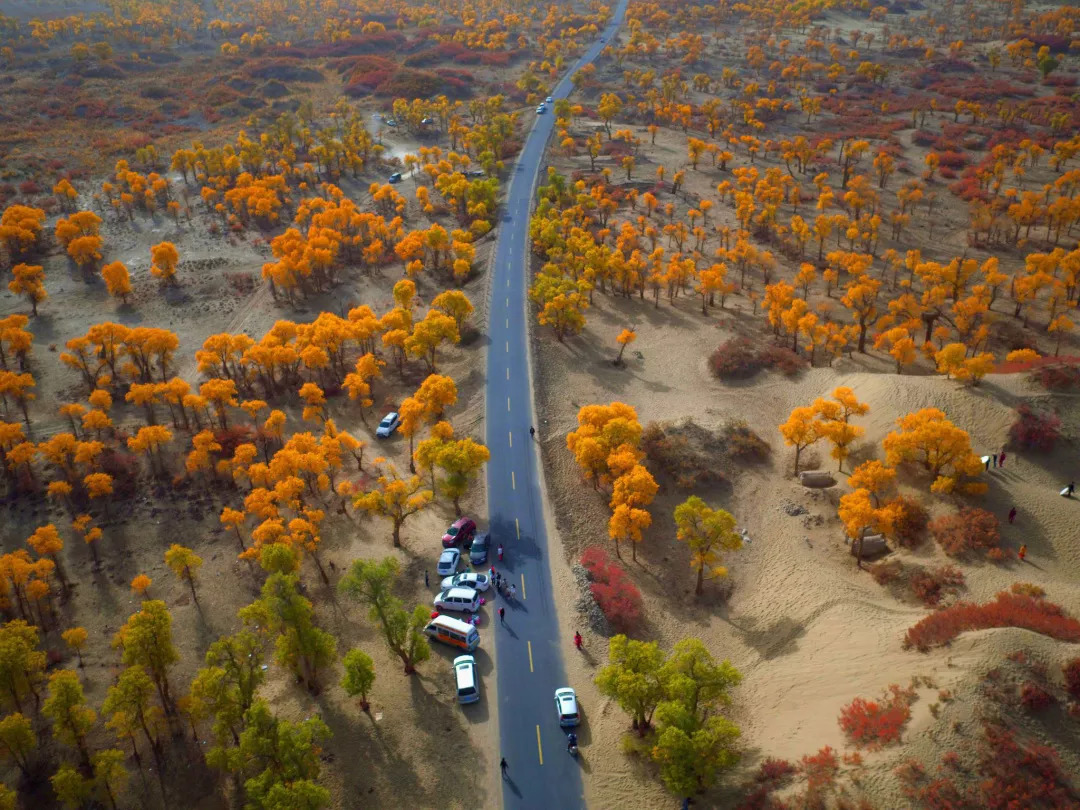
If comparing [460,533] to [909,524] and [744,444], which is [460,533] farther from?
[909,524]

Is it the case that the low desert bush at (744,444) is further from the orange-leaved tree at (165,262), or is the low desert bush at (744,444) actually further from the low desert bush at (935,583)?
the orange-leaved tree at (165,262)

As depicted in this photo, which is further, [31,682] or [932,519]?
[932,519]

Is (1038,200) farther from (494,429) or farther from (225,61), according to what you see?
(225,61)

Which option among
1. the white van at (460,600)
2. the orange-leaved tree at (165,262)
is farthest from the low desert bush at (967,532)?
the orange-leaved tree at (165,262)

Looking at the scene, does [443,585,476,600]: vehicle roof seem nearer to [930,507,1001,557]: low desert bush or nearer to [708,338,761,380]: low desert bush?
[930,507,1001,557]: low desert bush

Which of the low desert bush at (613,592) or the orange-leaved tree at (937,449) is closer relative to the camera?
the low desert bush at (613,592)

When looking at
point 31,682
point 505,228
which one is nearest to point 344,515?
point 31,682
